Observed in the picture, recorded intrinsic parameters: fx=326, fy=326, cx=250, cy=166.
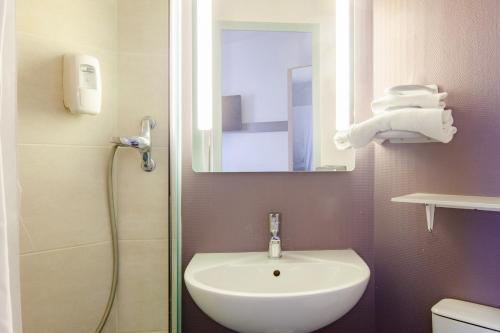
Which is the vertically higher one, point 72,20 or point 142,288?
point 72,20

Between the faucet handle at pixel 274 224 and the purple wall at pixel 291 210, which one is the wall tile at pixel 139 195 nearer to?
the purple wall at pixel 291 210

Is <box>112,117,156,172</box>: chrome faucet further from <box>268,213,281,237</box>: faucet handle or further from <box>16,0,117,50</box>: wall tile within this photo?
<box>268,213,281,237</box>: faucet handle

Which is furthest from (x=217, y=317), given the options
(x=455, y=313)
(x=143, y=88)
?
(x=143, y=88)

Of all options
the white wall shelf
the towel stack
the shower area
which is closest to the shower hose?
the shower area

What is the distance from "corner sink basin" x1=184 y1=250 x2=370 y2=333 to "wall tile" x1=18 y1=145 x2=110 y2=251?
381mm

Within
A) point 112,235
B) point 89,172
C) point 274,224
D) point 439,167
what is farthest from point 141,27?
point 439,167

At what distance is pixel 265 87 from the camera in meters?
1.27

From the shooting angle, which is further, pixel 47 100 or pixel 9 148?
pixel 47 100

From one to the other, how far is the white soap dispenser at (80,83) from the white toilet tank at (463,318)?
1.22 m

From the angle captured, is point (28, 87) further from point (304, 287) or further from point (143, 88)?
point (304, 287)

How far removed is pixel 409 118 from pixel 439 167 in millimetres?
202

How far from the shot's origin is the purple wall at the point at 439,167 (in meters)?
0.88

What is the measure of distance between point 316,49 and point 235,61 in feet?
1.08

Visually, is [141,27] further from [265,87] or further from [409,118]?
[409,118]
